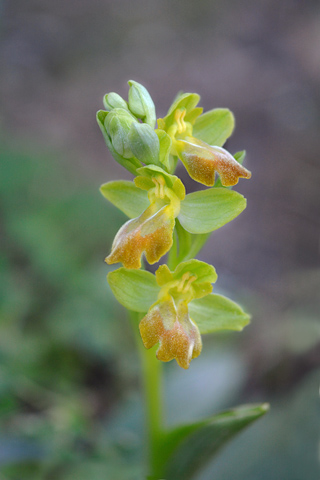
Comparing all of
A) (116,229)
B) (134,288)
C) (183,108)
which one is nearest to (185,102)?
(183,108)

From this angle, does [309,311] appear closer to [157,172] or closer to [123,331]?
[123,331]

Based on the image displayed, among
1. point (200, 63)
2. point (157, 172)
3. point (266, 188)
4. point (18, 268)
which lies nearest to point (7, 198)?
point (18, 268)

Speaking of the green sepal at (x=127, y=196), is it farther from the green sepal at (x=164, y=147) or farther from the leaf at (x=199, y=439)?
the leaf at (x=199, y=439)

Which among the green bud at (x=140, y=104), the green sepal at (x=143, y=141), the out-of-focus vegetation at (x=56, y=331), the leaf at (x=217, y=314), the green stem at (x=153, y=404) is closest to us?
the green sepal at (x=143, y=141)

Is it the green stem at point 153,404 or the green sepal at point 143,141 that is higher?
the green sepal at point 143,141

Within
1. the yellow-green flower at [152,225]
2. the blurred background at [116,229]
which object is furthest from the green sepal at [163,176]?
the blurred background at [116,229]
